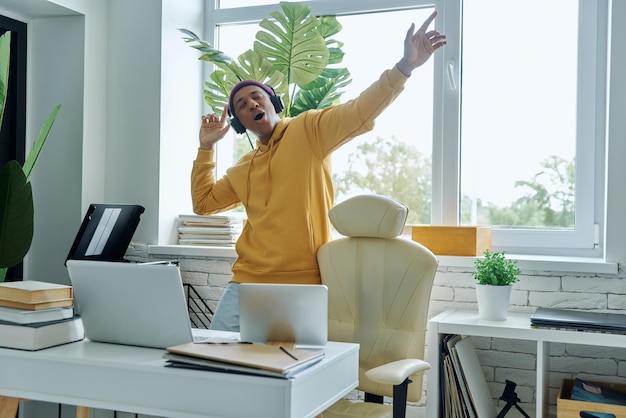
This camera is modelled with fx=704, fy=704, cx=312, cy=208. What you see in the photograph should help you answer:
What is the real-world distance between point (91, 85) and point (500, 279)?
2.22m

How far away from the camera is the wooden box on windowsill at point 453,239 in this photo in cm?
295

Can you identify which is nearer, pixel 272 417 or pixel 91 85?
pixel 272 417

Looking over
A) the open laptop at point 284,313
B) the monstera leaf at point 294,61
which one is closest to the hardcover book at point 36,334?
the open laptop at point 284,313

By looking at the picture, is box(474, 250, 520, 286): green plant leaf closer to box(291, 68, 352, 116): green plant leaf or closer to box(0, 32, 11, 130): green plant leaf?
box(291, 68, 352, 116): green plant leaf

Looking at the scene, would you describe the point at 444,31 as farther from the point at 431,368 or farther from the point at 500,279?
the point at 431,368

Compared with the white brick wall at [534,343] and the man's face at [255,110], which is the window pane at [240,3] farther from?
the white brick wall at [534,343]

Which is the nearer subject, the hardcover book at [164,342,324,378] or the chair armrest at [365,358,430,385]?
the hardcover book at [164,342,324,378]

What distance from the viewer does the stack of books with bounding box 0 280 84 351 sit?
1763mm

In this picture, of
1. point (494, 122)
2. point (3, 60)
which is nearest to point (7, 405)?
point (3, 60)

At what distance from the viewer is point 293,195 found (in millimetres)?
2879

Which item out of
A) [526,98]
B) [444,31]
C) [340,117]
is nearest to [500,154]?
[526,98]

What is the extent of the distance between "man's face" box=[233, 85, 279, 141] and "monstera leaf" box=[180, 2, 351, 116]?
0.30 metres

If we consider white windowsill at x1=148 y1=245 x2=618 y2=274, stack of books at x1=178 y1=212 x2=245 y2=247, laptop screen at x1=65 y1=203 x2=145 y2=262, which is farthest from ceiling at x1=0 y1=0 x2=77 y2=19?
white windowsill at x1=148 y1=245 x2=618 y2=274

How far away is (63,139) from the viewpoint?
3541 mm
